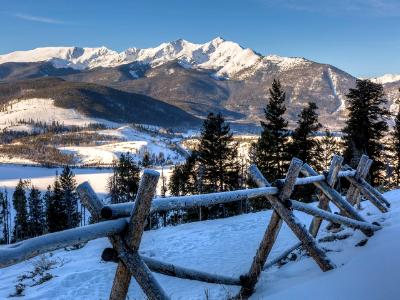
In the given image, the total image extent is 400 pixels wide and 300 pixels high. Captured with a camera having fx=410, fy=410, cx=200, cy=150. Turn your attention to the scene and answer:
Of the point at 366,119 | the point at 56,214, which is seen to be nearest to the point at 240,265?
the point at 366,119

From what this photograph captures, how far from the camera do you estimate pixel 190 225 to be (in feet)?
51.7

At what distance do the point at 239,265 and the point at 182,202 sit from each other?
475 centimetres

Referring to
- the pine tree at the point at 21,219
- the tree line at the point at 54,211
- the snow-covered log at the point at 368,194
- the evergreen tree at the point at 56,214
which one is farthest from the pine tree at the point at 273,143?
the pine tree at the point at 21,219

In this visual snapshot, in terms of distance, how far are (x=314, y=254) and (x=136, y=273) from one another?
293cm

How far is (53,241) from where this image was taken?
301 cm

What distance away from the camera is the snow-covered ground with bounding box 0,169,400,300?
4457 millimetres

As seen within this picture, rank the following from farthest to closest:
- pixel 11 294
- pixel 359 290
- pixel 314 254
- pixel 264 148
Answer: pixel 264 148 < pixel 11 294 < pixel 314 254 < pixel 359 290

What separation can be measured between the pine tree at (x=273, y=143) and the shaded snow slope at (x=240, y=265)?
19.5 metres

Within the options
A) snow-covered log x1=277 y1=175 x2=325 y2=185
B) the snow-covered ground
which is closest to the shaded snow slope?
the snow-covered ground

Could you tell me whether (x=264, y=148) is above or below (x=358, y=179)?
below

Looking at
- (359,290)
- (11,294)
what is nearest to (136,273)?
(359,290)

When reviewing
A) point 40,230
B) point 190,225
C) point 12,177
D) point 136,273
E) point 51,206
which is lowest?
point 12,177

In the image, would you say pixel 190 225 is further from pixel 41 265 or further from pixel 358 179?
pixel 358 179

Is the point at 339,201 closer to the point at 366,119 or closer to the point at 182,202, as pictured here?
the point at 182,202
